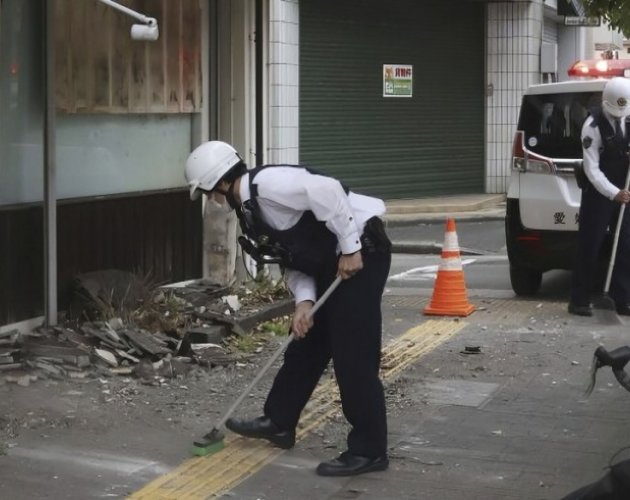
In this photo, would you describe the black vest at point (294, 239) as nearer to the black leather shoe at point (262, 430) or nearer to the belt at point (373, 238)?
the belt at point (373, 238)

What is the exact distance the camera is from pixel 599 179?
9.54 metres

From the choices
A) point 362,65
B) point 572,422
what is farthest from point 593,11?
point 362,65

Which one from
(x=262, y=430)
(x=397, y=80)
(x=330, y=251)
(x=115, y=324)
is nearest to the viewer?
(x=330, y=251)

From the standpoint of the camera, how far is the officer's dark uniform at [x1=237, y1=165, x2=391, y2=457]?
5637mm

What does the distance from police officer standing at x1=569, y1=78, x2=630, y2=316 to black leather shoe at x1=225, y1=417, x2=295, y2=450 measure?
4314 mm

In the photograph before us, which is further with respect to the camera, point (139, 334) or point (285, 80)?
point (285, 80)

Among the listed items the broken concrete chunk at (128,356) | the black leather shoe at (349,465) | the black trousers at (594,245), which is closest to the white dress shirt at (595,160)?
the black trousers at (594,245)

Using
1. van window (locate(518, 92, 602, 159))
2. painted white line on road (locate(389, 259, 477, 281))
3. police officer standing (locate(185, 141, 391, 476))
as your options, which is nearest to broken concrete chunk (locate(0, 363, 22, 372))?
police officer standing (locate(185, 141, 391, 476))

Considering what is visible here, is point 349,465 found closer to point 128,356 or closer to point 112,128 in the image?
point 128,356

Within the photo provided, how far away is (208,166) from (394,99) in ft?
49.3

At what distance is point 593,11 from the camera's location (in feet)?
27.4

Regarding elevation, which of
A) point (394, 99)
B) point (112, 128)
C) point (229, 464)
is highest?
point (394, 99)

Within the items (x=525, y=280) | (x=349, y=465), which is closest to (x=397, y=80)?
(x=525, y=280)

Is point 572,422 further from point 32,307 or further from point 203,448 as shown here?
point 32,307
